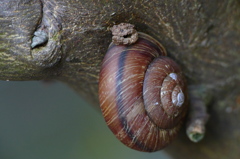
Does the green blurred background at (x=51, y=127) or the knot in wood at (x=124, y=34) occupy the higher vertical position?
the knot in wood at (x=124, y=34)

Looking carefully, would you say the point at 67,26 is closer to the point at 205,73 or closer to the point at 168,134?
the point at 168,134

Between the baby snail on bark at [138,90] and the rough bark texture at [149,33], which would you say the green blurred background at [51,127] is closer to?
the rough bark texture at [149,33]

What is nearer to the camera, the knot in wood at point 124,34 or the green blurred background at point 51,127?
the knot in wood at point 124,34

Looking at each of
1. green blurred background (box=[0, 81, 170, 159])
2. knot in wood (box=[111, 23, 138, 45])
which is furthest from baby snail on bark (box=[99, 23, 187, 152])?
green blurred background (box=[0, 81, 170, 159])

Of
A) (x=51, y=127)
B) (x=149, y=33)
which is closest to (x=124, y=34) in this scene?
(x=149, y=33)

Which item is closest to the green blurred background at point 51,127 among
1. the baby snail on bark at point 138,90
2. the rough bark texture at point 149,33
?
the rough bark texture at point 149,33

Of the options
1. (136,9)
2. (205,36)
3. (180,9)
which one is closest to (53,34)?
(136,9)

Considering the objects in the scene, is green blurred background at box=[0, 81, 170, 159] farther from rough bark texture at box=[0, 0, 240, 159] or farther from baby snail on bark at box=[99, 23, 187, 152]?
→ baby snail on bark at box=[99, 23, 187, 152]
